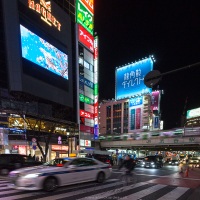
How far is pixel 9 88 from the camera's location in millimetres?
39094

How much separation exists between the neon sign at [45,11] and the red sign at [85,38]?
9.05m

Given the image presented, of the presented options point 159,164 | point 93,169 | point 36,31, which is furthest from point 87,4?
point 93,169

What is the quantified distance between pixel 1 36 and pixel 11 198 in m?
35.2

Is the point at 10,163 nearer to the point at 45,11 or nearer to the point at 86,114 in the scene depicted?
the point at 45,11

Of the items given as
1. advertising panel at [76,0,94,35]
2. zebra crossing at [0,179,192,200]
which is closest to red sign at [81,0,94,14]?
advertising panel at [76,0,94,35]

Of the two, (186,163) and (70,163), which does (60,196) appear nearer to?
(70,163)

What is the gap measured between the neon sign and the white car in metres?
38.7

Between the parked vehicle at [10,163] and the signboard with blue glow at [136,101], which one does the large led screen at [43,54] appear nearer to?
the parked vehicle at [10,163]

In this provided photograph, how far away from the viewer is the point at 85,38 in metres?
65.0

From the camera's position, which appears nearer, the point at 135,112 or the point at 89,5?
the point at 89,5

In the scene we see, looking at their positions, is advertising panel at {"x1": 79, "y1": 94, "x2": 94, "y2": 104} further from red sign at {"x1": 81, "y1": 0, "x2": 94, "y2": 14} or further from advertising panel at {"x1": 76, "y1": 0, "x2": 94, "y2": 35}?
red sign at {"x1": 81, "y1": 0, "x2": 94, "y2": 14}

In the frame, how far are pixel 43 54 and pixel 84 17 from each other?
76.8ft

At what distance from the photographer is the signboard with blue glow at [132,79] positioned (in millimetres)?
80938

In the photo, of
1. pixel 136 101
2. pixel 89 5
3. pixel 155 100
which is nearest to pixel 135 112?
pixel 136 101
